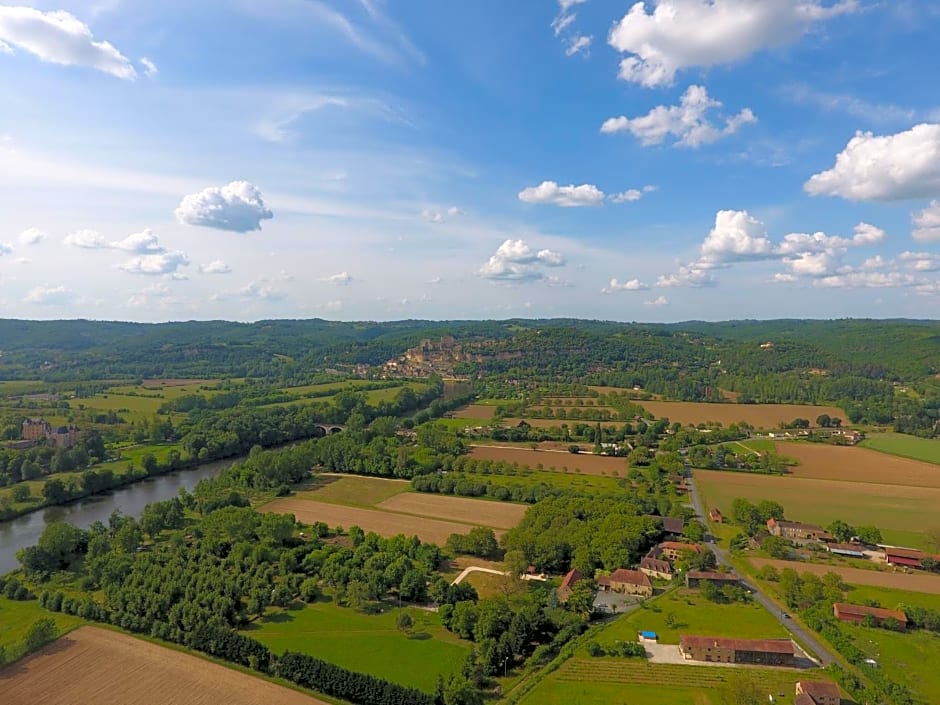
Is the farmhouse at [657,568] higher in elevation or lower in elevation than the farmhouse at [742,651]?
lower

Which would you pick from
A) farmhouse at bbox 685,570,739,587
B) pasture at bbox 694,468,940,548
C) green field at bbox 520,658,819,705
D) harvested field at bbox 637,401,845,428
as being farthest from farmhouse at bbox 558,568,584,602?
harvested field at bbox 637,401,845,428

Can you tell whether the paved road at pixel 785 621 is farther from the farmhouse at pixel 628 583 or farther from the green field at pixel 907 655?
the farmhouse at pixel 628 583

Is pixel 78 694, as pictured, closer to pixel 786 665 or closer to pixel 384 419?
pixel 786 665

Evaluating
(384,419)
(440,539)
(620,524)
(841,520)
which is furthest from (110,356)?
(841,520)

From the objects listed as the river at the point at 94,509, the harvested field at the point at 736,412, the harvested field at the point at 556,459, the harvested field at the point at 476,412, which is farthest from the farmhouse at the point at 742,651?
the harvested field at the point at 476,412

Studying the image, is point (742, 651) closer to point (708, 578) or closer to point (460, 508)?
point (708, 578)

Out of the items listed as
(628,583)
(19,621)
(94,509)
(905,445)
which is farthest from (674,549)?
(905,445)
